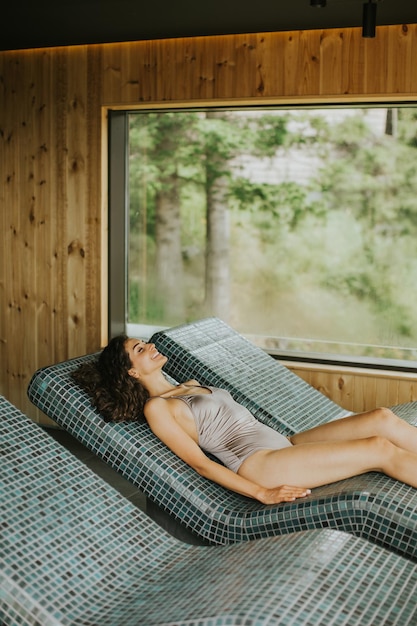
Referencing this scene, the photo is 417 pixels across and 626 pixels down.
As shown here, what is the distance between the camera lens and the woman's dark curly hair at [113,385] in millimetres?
3029

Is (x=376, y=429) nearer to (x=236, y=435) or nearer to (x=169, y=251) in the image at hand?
(x=236, y=435)

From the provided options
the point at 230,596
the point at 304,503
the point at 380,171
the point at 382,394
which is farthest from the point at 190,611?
the point at 380,171

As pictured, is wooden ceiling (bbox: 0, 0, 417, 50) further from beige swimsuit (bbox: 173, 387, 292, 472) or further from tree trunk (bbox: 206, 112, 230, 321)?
beige swimsuit (bbox: 173, 387, 292, 472)

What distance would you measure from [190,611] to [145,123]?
3.88 metres

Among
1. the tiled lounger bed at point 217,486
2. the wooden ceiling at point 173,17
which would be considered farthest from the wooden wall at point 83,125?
the tiled lounger bed at point 217,486

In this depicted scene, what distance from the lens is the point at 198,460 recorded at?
292cm

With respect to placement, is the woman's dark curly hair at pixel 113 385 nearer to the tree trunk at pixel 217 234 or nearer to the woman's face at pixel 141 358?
the woman's face at pixel 141 358

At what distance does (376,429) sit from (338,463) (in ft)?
0.94

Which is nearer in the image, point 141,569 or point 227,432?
point 141,569

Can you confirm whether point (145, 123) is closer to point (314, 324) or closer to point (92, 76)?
point (92, 76)

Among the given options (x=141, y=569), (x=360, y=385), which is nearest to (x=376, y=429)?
(x=141, y=569)

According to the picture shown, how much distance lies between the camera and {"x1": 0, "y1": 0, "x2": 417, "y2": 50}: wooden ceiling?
4020mm

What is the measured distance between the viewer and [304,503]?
2658mm

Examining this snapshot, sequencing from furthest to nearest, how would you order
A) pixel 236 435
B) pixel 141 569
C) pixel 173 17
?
pixel 173 17, pixel 236 435, pixel 141 569
